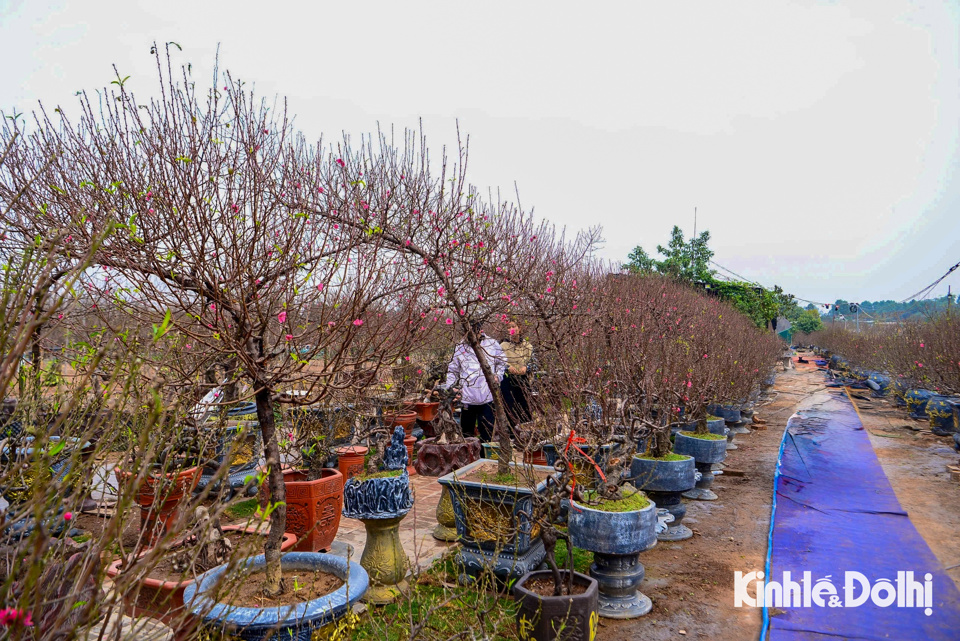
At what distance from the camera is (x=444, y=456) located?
948 centimetres

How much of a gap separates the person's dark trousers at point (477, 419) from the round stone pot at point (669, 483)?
3743mm

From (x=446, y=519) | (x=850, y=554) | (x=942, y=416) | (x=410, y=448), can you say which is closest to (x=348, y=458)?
(x=410, y=448)

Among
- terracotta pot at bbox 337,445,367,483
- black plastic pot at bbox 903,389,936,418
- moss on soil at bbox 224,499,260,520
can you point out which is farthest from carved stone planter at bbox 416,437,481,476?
black plastic pot at bbox 903,389,936,418

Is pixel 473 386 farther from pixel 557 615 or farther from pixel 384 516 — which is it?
pixel 557 615

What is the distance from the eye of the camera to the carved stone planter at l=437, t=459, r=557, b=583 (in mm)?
5395

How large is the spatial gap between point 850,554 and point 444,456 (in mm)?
5386

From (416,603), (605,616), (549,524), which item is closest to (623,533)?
(605,616)

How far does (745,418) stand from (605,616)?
11.4 m

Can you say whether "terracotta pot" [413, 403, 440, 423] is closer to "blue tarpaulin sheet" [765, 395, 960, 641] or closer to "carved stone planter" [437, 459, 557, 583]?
"blue tarpaulin sheet" [765, 395, 960, 641]

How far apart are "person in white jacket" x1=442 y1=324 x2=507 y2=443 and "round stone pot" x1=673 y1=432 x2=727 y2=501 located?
2.78 metres

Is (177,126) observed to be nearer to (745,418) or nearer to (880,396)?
(745,418)

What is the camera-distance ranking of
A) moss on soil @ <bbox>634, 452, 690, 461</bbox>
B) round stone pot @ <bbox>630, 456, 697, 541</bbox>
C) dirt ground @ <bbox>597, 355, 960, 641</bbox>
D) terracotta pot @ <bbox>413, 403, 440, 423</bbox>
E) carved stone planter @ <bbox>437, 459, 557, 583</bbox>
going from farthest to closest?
terracotta pot @ <bbox>413, 403, 440, 423</bbox>, moss on soil @ <bbox>634, 452, 690, 461</bbox>, round stone pot @ <bbox>630, 456, 697, 541</bbox>, carved stone planter @ <bbox>437, 459, 557, 583</bbox>, dirt ground @ <bbox>597, 355, 960, 641</bbox>

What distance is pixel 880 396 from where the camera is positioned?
73.9 feet

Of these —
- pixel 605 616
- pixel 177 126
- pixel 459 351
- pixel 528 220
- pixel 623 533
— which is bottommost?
pixel 605 616
